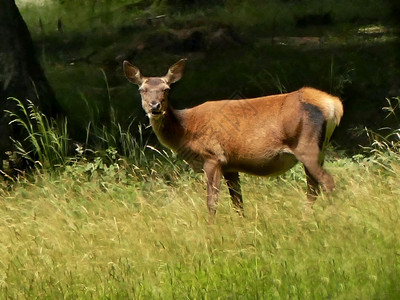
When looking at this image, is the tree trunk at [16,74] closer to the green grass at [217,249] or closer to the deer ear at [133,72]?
the deer ear at [133,72]

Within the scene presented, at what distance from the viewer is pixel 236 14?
19797 millimetres

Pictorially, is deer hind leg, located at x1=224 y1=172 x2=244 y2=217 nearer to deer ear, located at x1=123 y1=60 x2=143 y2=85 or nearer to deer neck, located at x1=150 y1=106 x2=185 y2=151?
deer neck, located at x1=150 y1=106 x2=185 y2=151

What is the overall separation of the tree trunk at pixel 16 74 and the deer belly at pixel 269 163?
161 inches

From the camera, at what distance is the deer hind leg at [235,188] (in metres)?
10.1

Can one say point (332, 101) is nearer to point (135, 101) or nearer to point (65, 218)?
point (65, 218)

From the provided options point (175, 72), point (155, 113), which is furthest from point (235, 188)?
point (175, 72)

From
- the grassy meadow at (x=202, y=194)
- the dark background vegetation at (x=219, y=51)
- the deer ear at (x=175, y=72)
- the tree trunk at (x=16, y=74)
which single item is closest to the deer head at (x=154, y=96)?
the deer ear at (x=175, y=72)

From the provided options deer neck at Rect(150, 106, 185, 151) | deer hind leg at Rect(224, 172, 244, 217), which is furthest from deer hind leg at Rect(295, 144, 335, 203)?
deer neck at Rect(150, 106, 185, 151)

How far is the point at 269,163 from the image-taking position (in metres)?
10.2

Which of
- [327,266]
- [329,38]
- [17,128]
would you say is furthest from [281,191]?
[329,38]

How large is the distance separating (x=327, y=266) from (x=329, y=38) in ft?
35.4

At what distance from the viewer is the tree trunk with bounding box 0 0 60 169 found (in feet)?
44.9

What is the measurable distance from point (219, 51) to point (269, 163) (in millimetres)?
7811

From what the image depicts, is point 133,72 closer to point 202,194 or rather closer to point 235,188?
point 202,194
